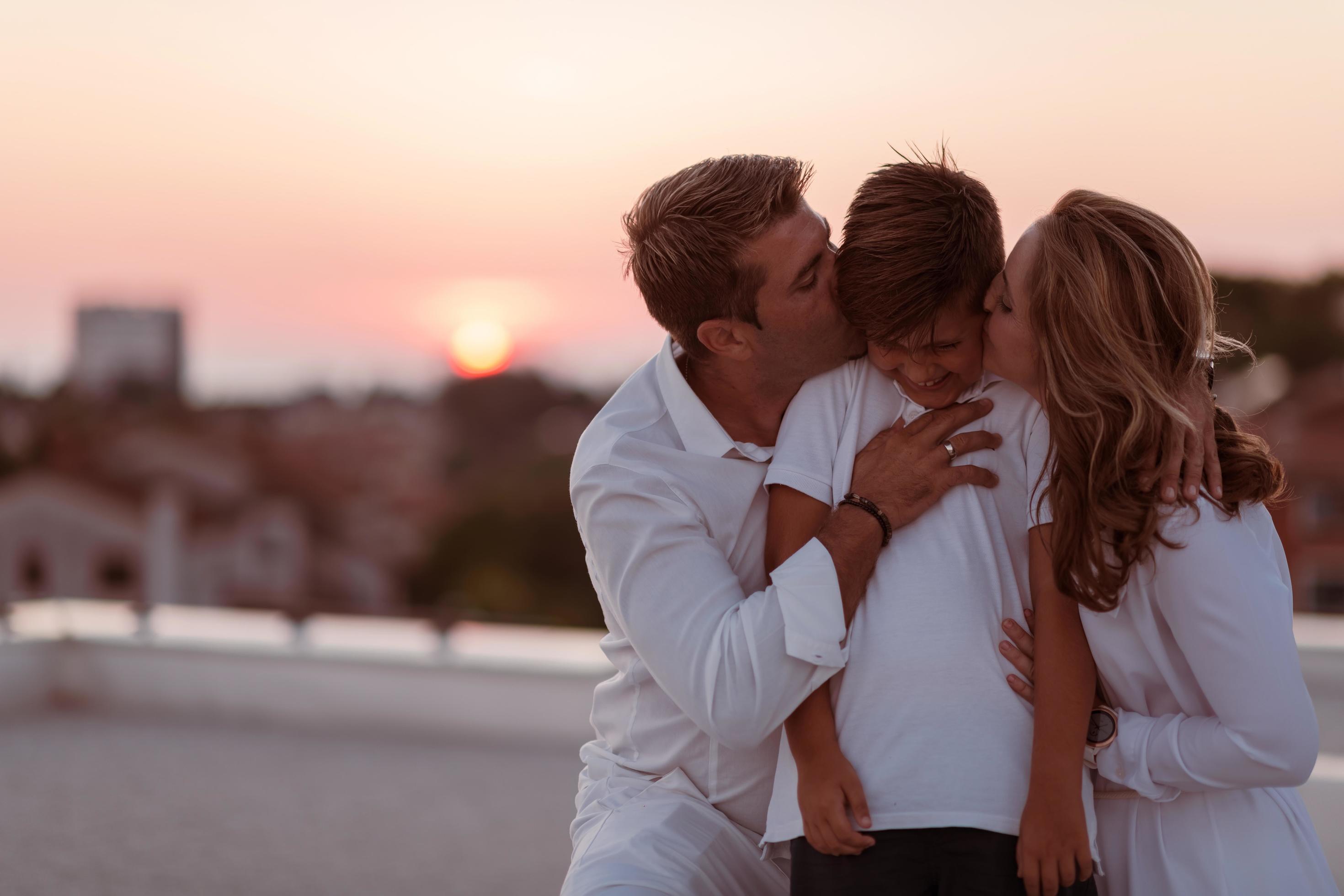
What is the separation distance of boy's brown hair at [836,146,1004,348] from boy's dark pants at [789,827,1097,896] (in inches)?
24.3

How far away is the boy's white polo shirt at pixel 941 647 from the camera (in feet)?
4.52

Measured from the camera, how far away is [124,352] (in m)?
35.4

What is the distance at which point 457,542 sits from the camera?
116 feet

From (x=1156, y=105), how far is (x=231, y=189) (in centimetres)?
2287

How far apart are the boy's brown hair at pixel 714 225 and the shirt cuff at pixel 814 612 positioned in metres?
0.45

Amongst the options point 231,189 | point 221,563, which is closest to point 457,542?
point 221,563

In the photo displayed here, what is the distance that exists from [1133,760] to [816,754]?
372 millimetres

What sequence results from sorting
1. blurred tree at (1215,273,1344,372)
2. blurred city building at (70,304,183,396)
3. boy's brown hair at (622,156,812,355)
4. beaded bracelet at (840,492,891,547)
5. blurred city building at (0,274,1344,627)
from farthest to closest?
blurred city building at (70,304,183,396)
blurred city building at (0,274,1344,627)
blurred tree at (1215,273,1344,372)
boy's brown hair at (622,156,812,355)
beaded bracelet at (840,492,891,547)

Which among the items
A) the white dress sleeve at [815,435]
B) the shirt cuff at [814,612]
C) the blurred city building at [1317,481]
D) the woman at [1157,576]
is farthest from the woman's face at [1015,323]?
the blurred city building at [1317,481]

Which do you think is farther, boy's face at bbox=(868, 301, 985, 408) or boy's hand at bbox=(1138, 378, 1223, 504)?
boy's face at bbox=(868, 301, 985, 408)

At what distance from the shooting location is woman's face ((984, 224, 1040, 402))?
1435 mm

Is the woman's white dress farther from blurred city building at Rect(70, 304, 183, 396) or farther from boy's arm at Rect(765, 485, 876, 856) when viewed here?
blurred city building at Rect(70, 304, 183, 396)

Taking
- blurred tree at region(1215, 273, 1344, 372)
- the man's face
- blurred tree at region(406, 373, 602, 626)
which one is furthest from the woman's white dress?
blurred tree at region(406, 373, 602, 626)

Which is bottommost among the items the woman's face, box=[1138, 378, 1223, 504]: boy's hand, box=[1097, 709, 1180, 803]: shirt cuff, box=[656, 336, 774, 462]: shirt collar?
box=[1097, 709, 1180, 803]: shirt cuff
